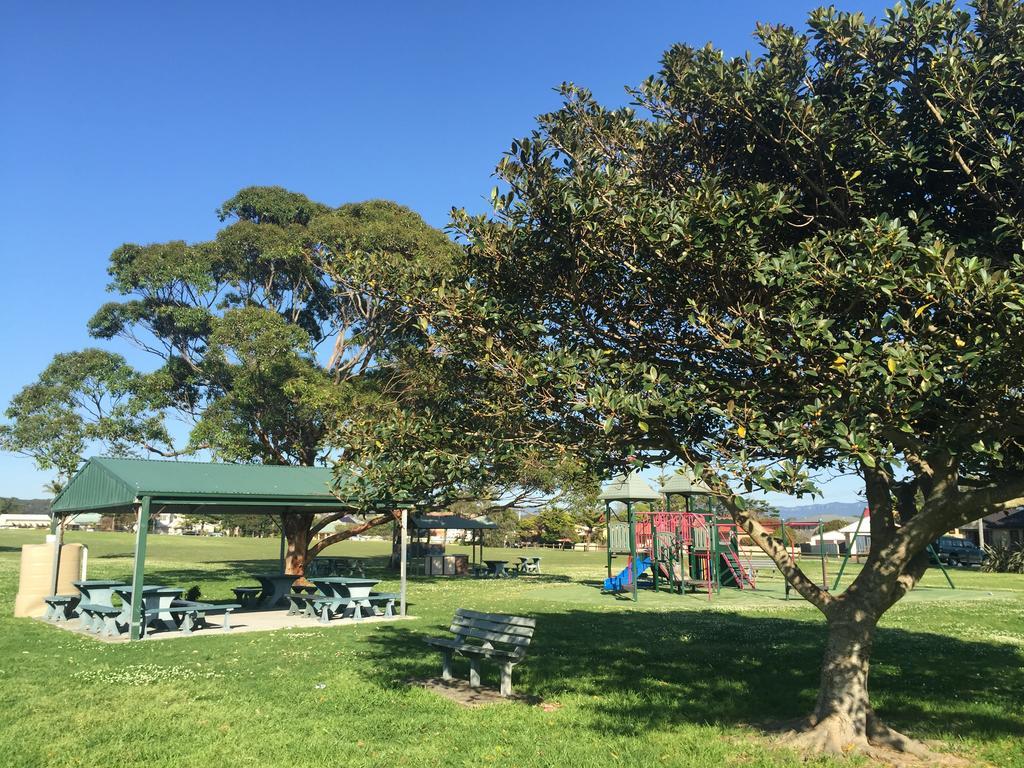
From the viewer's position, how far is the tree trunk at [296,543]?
2847cm

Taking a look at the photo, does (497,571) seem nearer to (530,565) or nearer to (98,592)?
(530,565)

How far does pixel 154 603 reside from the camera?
15.2 metres

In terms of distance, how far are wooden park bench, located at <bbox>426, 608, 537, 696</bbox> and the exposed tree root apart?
319 cm

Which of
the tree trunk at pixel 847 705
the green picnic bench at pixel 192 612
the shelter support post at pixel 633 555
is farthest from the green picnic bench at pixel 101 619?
the shelter support post at pixel 633 555

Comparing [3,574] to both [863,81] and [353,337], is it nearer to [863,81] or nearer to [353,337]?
[353,337]

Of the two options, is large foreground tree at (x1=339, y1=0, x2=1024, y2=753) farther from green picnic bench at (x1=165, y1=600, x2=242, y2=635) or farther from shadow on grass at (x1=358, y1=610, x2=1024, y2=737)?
green picnic bench at (x1=165, y1=600, x2=242, y2=635)

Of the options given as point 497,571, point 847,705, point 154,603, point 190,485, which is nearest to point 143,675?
point 154,603

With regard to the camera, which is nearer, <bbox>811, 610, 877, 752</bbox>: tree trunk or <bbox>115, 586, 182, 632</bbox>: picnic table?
<bbox>811, 610, 877, 752</bbox>: tree trunk

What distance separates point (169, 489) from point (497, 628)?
8.82 meters

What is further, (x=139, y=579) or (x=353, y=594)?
(x=353, y=594)

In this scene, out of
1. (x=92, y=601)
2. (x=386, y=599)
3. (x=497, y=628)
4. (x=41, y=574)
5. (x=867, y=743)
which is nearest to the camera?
(x=867, y=743)

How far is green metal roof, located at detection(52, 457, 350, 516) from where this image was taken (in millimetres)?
15383

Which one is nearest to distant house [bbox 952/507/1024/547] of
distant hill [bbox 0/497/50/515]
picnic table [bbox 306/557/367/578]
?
picnic table [bbox 306/557/367/578]

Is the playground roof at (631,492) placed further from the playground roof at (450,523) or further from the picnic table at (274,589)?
the picnic table at (274,589)
